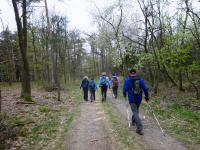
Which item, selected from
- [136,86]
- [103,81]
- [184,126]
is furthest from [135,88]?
[103,81]

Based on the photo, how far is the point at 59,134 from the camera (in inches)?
409

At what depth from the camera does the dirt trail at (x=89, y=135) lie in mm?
8570

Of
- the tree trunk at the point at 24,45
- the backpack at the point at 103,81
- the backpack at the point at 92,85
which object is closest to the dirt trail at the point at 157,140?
the backpack at the point at 103,81

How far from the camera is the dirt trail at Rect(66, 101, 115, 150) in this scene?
8.57 m

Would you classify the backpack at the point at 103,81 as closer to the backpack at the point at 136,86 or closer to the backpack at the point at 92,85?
the backpack at the point at 92,85

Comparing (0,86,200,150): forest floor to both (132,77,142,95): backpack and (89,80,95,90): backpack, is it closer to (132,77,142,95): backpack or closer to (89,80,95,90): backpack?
(132,77,142,95): backpack

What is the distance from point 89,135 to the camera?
9945mm

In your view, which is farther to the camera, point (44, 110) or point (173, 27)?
point (173, 27)

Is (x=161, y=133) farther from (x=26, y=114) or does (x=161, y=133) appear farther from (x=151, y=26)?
(x=151, y=26)

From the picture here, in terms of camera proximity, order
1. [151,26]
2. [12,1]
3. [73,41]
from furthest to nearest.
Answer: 1. [73,41]
2. [151,26]
3. [12,1]

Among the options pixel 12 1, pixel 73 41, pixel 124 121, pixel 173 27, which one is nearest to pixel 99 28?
pixel 73 41

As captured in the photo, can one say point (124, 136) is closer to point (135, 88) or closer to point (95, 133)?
point (95, 133)

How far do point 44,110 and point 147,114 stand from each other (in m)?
5.52

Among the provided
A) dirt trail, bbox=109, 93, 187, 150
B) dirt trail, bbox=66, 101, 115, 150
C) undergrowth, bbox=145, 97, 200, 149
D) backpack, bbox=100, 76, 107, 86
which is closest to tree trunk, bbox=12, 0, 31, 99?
backpack, bbox=100, 76, 107, 86
